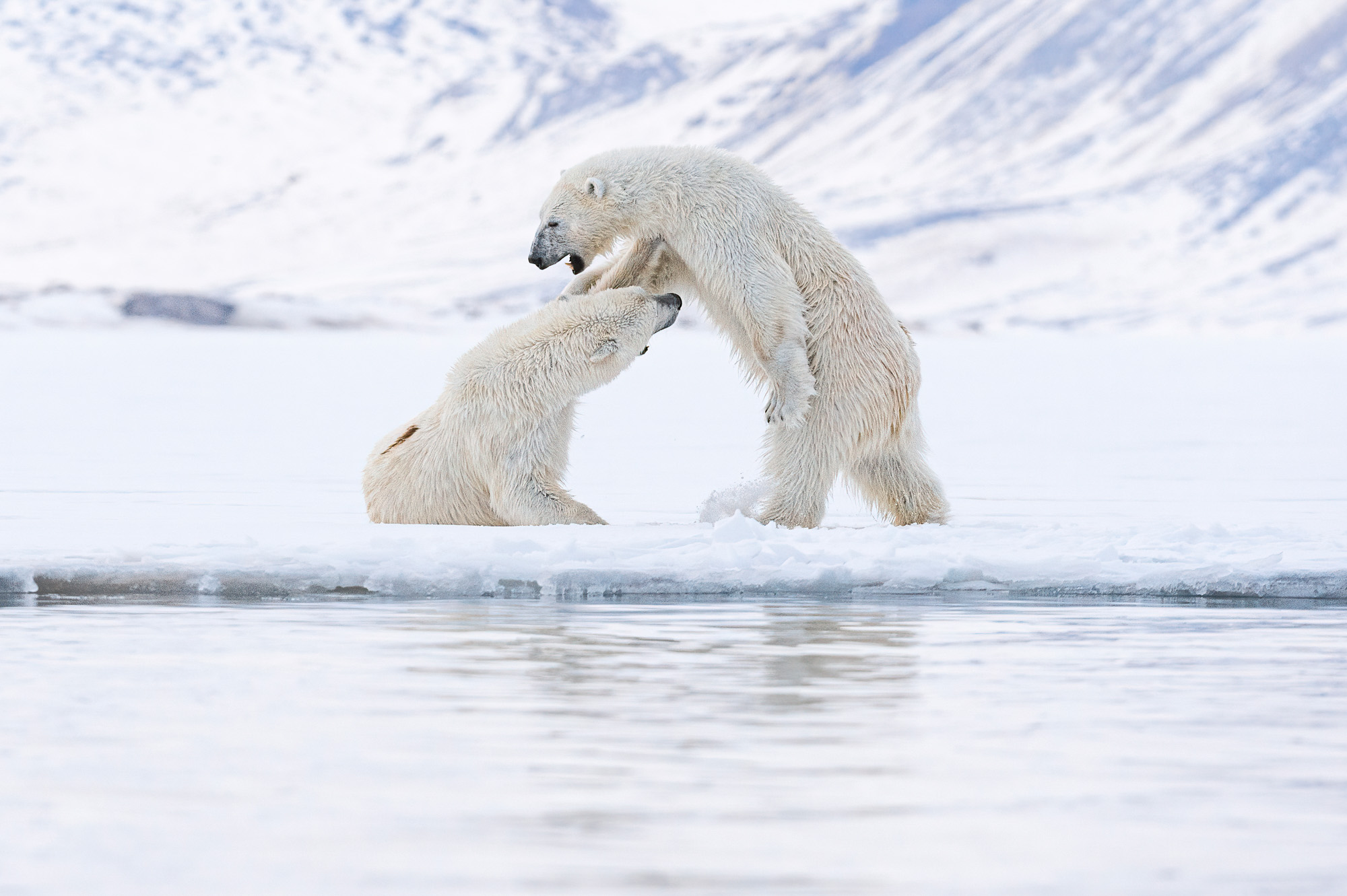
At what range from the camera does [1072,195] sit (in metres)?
152

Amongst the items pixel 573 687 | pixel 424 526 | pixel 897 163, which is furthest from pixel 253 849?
pixel 897 163

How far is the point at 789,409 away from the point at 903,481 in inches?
35.2

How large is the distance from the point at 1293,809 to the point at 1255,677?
1.60 meters

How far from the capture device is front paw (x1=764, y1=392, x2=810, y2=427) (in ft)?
26.7

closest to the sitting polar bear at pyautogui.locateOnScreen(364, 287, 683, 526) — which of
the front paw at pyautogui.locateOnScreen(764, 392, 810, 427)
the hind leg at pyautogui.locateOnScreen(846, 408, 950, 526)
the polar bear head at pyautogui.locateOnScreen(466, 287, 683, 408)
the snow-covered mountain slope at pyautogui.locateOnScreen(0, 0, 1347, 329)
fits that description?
the polar bear head at pyautogui.locateOnScreen(466, 287, 683, 408)

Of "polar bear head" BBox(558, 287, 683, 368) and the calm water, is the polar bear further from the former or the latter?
the calm water

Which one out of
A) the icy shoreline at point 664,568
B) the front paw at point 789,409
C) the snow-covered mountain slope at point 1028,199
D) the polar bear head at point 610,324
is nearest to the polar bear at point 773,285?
the front paw at point 789,409

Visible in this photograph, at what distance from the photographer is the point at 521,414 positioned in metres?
8.07

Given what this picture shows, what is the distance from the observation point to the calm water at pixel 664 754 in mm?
3611

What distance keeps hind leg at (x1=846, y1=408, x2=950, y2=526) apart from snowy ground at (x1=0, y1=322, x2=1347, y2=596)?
0.90 feet

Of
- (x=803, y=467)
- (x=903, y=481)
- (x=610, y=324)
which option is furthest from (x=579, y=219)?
(x=903, y=481)

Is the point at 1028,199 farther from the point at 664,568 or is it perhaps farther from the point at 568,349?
the point at 664,568

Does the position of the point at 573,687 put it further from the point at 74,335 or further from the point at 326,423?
the point at 74,335

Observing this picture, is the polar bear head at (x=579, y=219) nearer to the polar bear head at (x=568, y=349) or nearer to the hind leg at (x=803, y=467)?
the polar bear head at (x=568, y=349)
